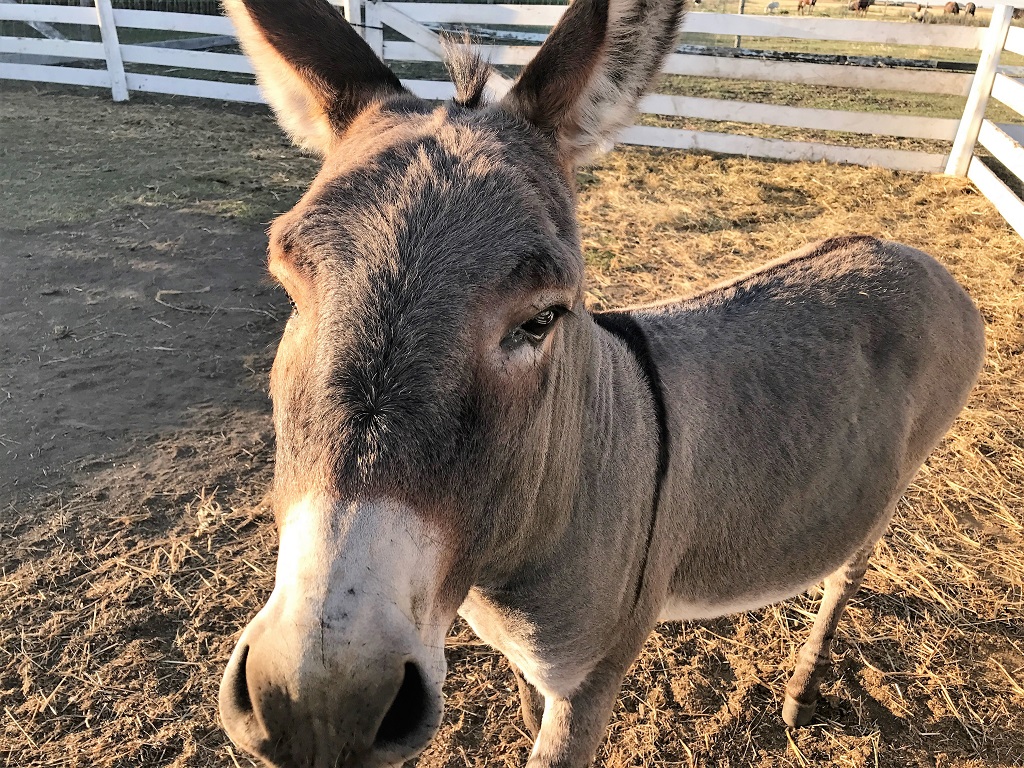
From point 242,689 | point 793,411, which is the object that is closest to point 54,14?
point 793,411

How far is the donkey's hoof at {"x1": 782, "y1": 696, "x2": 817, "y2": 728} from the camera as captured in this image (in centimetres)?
306

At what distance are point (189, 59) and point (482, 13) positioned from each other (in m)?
5.15

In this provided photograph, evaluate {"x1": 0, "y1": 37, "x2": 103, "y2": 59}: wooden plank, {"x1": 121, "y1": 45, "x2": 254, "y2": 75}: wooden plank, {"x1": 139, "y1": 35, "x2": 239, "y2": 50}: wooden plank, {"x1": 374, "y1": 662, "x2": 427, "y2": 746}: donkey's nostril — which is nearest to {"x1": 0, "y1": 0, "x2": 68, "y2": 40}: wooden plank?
{"x1": 139, "y1": 35, "x2": 239, "y2": 50}: wooden plank

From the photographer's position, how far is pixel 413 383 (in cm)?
134

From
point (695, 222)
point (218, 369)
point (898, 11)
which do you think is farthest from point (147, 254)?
point (898, 11)

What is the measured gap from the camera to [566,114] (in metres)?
2.00

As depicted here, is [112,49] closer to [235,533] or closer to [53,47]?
[53,47]

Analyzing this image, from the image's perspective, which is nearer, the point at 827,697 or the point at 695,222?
the point at 827,697

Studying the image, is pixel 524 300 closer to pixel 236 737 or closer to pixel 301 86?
pixel 236 737

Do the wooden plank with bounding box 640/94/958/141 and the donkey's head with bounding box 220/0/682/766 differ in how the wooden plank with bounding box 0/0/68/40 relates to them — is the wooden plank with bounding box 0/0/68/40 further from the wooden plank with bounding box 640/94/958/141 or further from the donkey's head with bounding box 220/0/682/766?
the donkey's head with bounding box 220/0/682/766

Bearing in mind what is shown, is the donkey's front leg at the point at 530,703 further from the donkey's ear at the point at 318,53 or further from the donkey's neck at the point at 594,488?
the donkey's ear at the point at 318,53

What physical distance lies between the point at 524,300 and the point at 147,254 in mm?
6429

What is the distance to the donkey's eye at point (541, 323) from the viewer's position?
5.26 ft

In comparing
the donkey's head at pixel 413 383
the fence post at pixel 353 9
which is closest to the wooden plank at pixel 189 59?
the fence post at pixel 353 9
